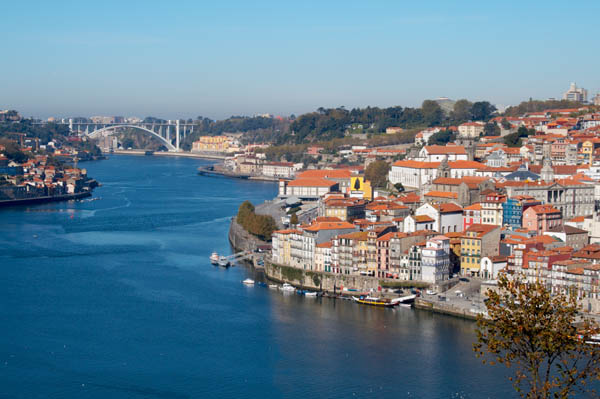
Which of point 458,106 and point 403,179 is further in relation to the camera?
point 458,106

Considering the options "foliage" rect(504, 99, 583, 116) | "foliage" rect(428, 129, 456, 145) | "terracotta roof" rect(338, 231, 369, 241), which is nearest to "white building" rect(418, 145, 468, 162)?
"foliage" rect(428, 129, 456, 145)

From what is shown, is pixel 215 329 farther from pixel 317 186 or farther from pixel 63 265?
pixel 317 186

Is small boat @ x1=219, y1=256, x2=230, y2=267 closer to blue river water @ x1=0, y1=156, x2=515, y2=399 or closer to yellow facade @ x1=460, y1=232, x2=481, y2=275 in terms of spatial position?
blue river water @ x1=0, y1=156, x2=515, y2=399

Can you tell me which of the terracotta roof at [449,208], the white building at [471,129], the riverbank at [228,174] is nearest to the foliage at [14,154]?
the riverbank at [228,174]

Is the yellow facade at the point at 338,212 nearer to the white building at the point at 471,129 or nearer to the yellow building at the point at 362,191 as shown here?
the yellow building at the point at 362,191

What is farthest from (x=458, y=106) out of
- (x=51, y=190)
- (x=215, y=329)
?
(x=215, y=329)
